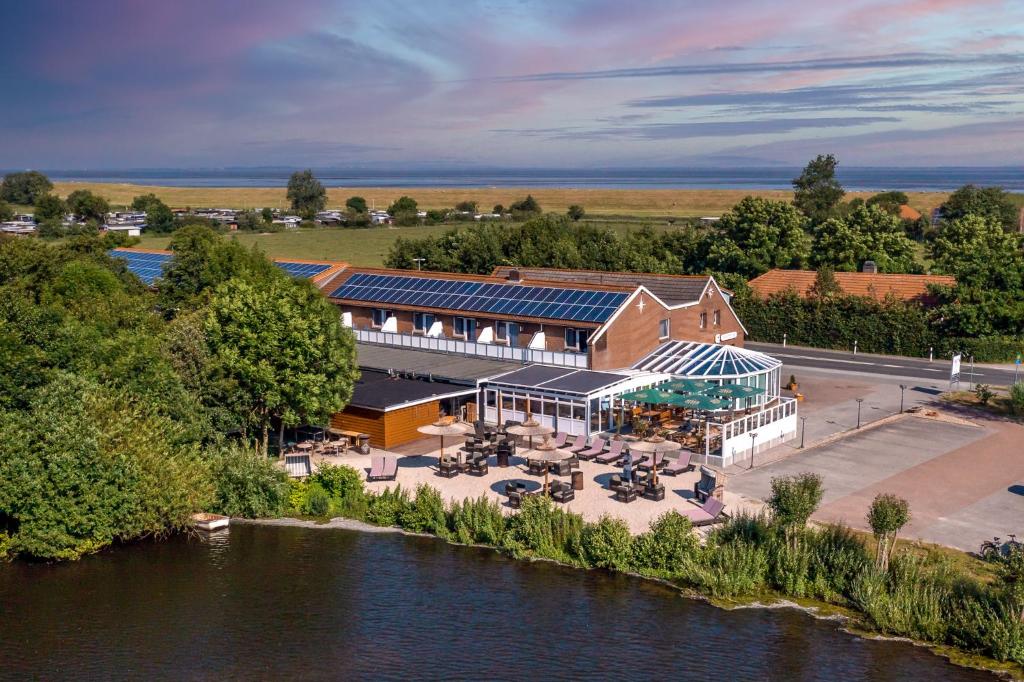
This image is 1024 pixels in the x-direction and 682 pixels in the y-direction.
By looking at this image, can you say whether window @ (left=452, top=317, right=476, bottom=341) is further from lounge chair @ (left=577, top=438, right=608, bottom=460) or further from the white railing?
lounge chair @ (left=577, top=438, right=608, bottom=460)

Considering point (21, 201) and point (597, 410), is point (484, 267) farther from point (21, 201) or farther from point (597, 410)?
point (21, 201)

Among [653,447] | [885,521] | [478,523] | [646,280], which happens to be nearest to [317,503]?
[478,523]

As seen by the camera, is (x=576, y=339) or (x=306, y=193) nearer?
(x=576, y=339)

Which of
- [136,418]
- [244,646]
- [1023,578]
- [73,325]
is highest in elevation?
[73,325]

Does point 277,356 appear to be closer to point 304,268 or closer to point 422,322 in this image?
point 422,322

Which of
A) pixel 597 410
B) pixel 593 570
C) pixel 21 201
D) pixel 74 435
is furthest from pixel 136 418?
pixel 21 201

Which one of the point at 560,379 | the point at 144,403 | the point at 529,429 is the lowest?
the point at 529,429
